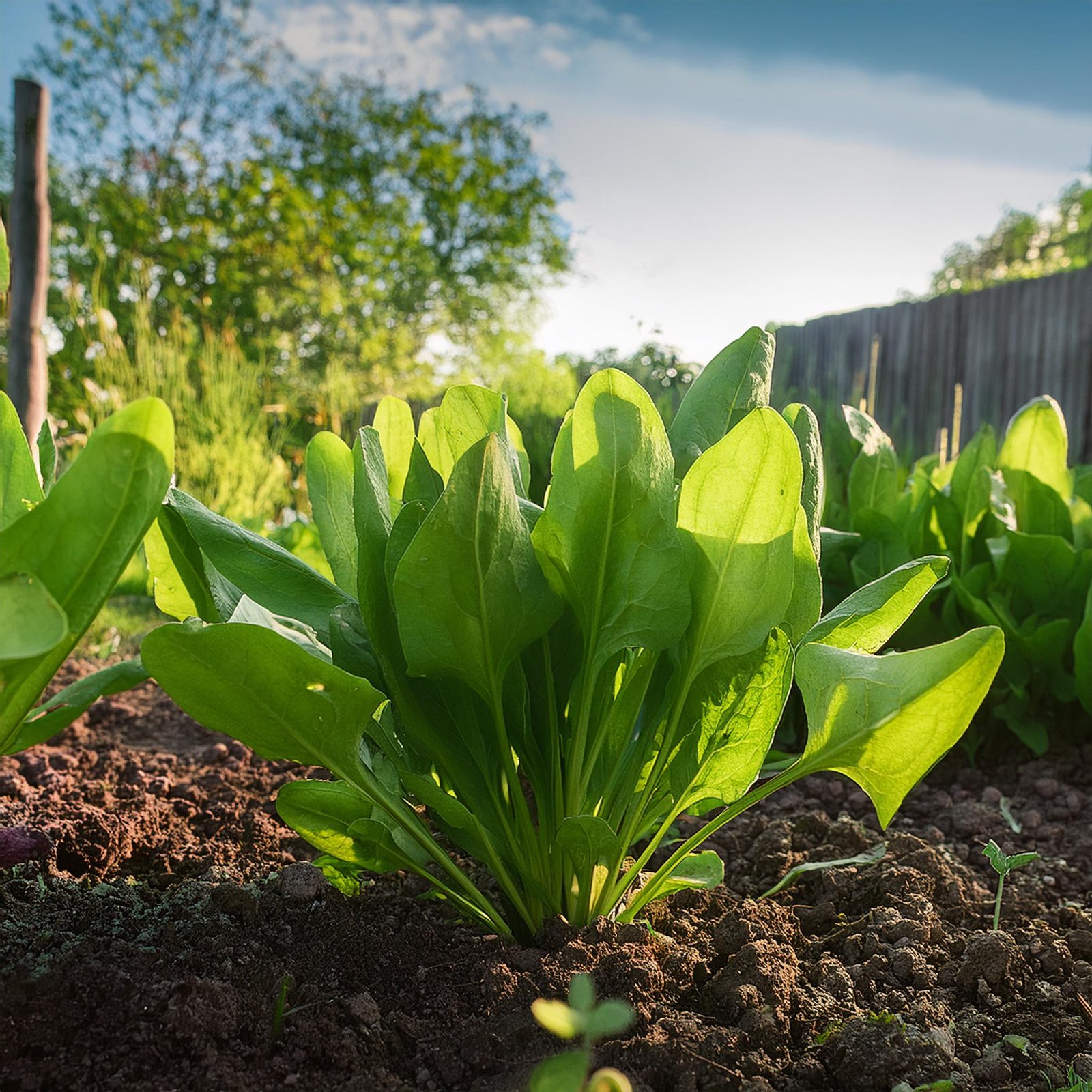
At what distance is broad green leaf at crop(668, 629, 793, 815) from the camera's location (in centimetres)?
101

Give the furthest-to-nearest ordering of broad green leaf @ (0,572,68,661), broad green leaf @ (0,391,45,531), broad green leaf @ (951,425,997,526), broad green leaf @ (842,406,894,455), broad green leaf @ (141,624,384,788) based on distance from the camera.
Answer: broad green leaf @ (951,425,997,526) < broad green leaf @ (842,406,894,455) < broad green leaf @ (0,391,45,531) < broad green leaf @ (141,624,384,788) < broad green leaf @ (0,572,68,661)

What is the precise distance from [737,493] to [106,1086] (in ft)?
2.56

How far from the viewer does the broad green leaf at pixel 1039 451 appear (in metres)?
2.25

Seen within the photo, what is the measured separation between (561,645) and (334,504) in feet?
1.20

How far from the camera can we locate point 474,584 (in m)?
0.89

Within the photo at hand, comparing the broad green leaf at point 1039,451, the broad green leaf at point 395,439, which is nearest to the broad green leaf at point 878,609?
the broad green leaf at point 395,439

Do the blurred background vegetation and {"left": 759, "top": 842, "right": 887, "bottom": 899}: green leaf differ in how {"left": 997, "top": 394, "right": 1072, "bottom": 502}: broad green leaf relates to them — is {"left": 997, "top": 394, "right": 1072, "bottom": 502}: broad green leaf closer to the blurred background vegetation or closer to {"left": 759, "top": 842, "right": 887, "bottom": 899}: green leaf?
{"left": 759, "top": 842, "right": 887, "bottom": 899}: green leaf

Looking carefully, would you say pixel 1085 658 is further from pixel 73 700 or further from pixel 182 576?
pixel 73 700

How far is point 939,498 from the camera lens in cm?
225

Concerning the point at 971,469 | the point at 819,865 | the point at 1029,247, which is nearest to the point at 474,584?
the point at 819,865

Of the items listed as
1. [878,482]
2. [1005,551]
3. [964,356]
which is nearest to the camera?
[1005,551]

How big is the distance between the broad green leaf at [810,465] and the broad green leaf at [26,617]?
78 cm

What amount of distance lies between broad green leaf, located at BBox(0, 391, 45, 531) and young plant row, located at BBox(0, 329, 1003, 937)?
0.12 meters

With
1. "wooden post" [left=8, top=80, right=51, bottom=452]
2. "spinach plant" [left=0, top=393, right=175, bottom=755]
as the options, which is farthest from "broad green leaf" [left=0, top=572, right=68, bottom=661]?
"wooden post" [left=8, top=80, right=51, bottom=452]
